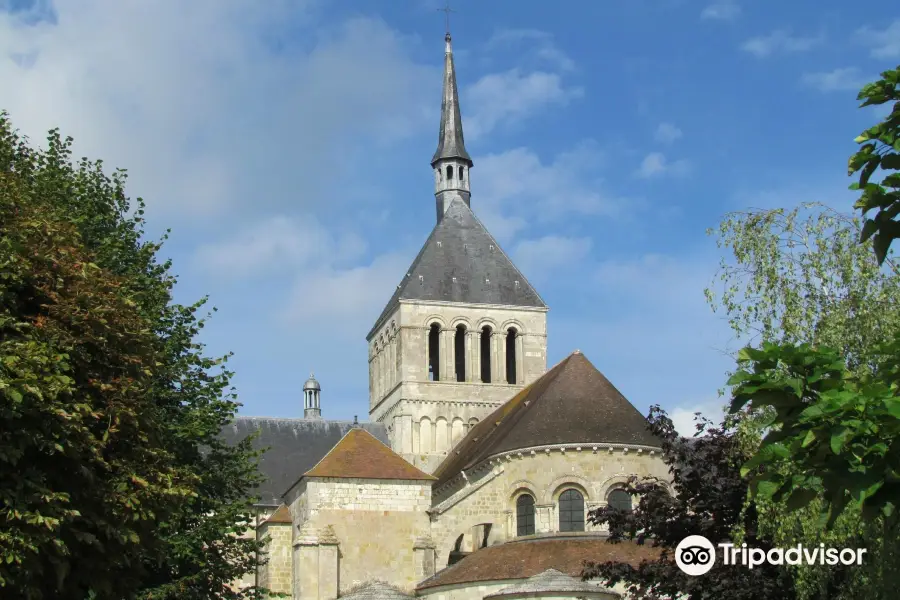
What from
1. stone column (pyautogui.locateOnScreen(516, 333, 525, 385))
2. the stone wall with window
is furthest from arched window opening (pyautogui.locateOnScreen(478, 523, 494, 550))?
stone column (pyautogui.locateOnScreen(516, 333, 525, 385))

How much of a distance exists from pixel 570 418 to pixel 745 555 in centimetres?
1418

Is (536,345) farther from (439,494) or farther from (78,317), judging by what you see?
(78,317)

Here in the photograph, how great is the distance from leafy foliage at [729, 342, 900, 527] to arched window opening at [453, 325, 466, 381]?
37.3 m

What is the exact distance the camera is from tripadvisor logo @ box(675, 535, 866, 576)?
13.9 m

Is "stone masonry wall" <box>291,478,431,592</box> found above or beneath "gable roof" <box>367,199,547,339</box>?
beneath

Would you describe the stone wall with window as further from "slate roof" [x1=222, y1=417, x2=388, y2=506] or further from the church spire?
the church spire

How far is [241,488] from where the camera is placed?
21.8 m

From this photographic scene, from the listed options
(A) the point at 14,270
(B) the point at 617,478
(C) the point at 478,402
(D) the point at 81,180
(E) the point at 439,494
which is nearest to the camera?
(A) the point at 14,270

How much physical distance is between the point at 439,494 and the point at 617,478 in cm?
793

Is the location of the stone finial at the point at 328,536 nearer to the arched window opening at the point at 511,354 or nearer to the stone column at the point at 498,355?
the stone column at the point at 498,355

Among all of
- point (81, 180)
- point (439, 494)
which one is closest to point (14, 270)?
point (81, 180)

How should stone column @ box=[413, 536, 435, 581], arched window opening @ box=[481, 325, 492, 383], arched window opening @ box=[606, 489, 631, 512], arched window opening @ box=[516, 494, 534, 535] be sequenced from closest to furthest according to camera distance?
arched window opening @ box=[606, 489, 631, 512]
arched window opening @ box=[516, 494, 534, 535]
stone column @ box=[413, 536, 435, 581]
arched window opening @ box=[481, 325, 492, 383]

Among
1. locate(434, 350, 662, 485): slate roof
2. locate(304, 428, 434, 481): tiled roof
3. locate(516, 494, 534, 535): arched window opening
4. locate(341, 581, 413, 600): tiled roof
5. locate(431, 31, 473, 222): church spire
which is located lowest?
locate(341, 581, 413, 600): tiled roof

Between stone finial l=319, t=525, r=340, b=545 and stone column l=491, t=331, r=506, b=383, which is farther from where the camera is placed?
stone column l=491, t=331, r=506, b=383
